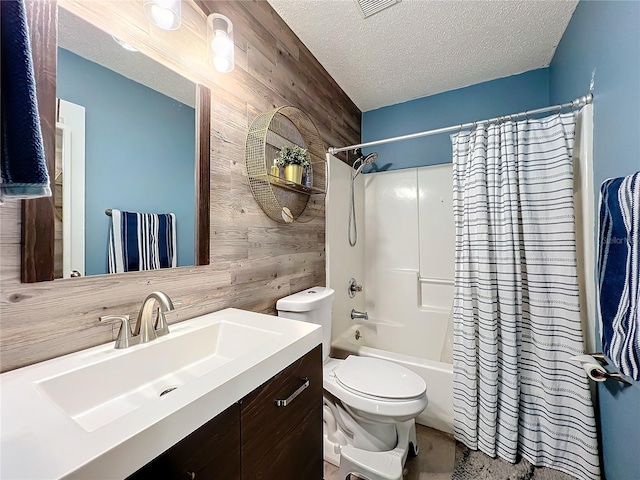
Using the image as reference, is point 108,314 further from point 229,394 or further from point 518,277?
point 518,277

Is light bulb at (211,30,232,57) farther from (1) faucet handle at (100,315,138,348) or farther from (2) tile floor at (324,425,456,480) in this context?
(2) tile floor at (324,425,456,480)

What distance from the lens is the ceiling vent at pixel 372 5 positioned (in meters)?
1.42

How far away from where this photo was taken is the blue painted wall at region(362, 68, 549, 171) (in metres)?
2.02

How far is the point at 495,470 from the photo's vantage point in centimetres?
135

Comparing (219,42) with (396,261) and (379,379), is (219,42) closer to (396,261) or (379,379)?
(379,379)

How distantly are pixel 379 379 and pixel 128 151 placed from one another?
1436 mm

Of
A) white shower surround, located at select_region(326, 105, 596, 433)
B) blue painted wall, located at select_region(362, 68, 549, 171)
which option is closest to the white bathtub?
white shower surround, located at select_region(326, 105, 596, 433)

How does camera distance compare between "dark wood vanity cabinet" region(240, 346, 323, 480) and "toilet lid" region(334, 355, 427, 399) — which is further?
"toilet lid" region(334, 355, 427, 399)

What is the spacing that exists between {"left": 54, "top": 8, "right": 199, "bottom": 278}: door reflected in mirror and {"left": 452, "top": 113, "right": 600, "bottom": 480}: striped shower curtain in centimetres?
148

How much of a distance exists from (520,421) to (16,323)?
6.89 feet

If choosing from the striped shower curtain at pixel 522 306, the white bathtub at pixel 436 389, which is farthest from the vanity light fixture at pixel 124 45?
the white bathtub at pixel 436 389

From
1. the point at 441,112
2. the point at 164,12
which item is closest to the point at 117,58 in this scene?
the point at 164,12

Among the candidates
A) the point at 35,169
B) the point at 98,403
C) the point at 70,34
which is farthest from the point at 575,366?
the point at 70,34

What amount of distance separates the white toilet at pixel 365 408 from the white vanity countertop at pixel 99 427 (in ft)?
2.20
